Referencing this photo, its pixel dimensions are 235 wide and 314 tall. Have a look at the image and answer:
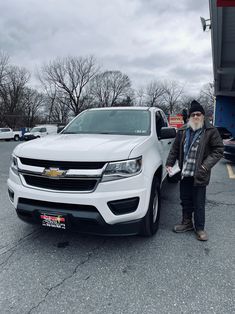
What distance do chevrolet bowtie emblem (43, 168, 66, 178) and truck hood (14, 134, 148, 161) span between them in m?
0.12

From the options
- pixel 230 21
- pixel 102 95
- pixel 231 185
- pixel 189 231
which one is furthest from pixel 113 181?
pixel 102 95

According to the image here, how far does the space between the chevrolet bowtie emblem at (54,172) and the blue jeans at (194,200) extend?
5.72 feet

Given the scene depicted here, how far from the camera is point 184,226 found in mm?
3549

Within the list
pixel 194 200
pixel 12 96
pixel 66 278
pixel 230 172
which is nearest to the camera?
pixel 66 278

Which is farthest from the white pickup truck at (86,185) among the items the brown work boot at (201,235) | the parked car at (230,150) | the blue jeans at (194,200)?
the parked car at (230,150)

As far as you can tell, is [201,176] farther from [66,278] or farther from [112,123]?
[66,278]

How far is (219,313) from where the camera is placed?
79.8 inches

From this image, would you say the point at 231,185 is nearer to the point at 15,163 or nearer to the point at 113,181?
the point at 113,181

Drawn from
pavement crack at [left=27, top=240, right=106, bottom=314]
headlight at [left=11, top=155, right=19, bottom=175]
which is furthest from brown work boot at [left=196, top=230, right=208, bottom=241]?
headlight at [left=11, top=155, right=19, bottom=175]

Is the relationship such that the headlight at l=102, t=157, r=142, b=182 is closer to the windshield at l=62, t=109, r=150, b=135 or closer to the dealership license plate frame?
the dealership license plate frame

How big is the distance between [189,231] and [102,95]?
57550 millimetres

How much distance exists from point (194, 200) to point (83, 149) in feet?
5.67

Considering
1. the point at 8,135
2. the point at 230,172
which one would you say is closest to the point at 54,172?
the point at 230,172

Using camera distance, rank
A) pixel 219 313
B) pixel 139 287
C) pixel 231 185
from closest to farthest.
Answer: pixel 219 313 → pixel 139 287 → pixel 231 185
